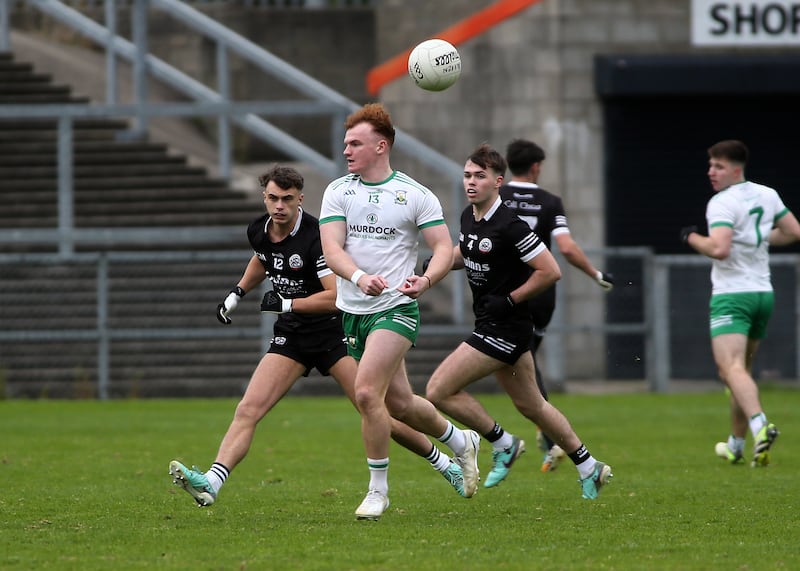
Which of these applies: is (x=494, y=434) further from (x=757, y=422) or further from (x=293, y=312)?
(x=757, y=422)

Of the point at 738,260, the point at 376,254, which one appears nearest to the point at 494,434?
the point at 376,254

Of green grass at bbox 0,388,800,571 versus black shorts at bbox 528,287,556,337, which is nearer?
green grass at bbox 0,388,800,571

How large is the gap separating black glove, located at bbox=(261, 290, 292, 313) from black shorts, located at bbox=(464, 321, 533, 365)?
1.31 metres

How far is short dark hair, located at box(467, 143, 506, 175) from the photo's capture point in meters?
8.82

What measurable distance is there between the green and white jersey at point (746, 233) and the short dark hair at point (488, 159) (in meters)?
2.70

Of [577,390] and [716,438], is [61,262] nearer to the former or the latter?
[577,390]

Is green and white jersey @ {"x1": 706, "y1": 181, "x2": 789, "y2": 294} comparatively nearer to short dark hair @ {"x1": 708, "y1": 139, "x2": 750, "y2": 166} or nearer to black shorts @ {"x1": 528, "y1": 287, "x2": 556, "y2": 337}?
short dark hair @ {"x1": 708, "y1": 139, "x2": 750, "y2": 166}

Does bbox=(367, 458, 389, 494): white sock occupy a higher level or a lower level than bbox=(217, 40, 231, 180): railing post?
lower

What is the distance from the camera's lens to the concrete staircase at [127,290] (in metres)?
19.8

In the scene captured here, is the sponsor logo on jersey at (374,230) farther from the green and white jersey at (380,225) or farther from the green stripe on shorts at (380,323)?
the green stripe on shorts at (380,323)

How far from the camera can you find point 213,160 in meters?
24.3

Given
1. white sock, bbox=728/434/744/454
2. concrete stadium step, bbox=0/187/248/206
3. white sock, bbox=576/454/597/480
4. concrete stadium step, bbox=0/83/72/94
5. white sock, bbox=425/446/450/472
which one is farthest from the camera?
concrete stadium step, bbox=0/83/72/94

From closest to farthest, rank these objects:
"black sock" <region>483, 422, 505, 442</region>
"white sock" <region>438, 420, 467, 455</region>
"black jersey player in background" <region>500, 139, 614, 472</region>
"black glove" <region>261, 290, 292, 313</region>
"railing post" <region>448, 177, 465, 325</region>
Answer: "black glove" <region>261, 290, 292, 313</region>, "white sock" <region>438, 420, 467, 455</region>, "black sock" <region>483, 422, 505, 442</region>, "black jersey player in background" <region>500, 139, 614, 472</region>, "railing post" <region>448, 177, 465, 325</region>

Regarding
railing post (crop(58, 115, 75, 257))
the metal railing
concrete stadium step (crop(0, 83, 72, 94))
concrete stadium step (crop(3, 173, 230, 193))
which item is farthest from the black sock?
concrete stadium step (crop(0, 83, 72, 94))
